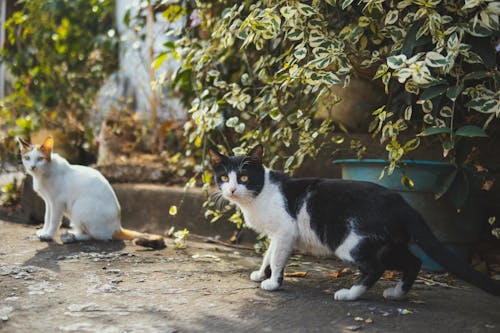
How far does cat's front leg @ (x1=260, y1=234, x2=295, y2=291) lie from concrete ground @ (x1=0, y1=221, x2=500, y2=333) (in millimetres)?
46

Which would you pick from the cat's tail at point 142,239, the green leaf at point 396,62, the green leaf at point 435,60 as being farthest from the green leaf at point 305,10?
the cat's tail at point 142,239

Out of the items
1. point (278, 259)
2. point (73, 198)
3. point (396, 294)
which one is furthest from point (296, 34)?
point (73, 198)

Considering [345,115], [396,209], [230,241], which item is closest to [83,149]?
[230,241]

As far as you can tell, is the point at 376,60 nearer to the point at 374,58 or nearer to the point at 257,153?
the point at 374,58

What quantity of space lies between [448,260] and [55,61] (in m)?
5.38

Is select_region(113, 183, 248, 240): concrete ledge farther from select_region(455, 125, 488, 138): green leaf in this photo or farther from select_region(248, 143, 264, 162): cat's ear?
select_region(455, 125, 488, 138): green leaf

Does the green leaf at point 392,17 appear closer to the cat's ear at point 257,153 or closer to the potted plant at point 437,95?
the potted plant at point 437,95

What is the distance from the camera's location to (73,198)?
11.3 ft

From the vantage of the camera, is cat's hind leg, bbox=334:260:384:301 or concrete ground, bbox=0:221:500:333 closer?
concrete ground, bbox=0:221:500:333

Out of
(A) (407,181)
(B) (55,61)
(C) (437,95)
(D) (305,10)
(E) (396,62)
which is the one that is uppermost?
(B) (55,61)

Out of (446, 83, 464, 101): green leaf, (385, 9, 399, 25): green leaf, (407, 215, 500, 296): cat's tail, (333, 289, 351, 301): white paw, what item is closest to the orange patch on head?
(333, 289, 351, 301): white paw

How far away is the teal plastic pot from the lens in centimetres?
298

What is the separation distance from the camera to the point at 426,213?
10.1 ft

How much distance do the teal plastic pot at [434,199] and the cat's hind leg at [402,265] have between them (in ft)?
2.17
